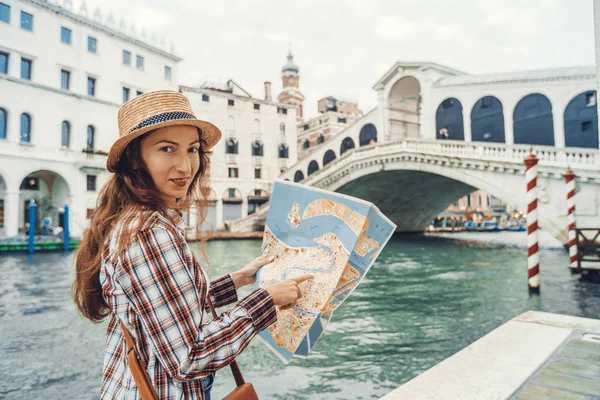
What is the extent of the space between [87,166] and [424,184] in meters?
13.5

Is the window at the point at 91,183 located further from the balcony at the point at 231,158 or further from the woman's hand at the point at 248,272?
the woman's hand at the point at 248,272

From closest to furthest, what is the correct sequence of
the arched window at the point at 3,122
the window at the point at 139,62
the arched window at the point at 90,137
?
the arched window at the point at 3,122, the arched window at the point at 90,137, the window at the point at 139,62

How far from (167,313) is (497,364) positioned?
1658 mm

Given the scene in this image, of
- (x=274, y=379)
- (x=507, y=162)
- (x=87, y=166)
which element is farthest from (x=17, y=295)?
(x=87, y=166)

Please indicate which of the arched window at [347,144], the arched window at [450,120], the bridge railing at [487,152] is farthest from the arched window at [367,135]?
the arched window at [450,120]

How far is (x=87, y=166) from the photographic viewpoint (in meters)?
16.7

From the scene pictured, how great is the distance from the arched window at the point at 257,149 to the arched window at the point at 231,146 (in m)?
1.11

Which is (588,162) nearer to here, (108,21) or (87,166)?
(87,166)

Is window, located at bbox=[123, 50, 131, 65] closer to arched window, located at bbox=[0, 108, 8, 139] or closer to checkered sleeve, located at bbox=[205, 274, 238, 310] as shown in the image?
arched window, located at bbox=[0, 108, 8, 139]

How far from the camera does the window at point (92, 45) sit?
1759 centimetres

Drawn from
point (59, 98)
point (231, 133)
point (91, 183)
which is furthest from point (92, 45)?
point (231, 133)

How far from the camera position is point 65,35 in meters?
16.7

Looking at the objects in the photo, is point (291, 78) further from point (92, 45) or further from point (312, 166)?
point (92, 45)

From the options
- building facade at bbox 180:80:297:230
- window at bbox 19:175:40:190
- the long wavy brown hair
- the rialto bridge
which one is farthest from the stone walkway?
building facade at bbox 180:80:297:230
